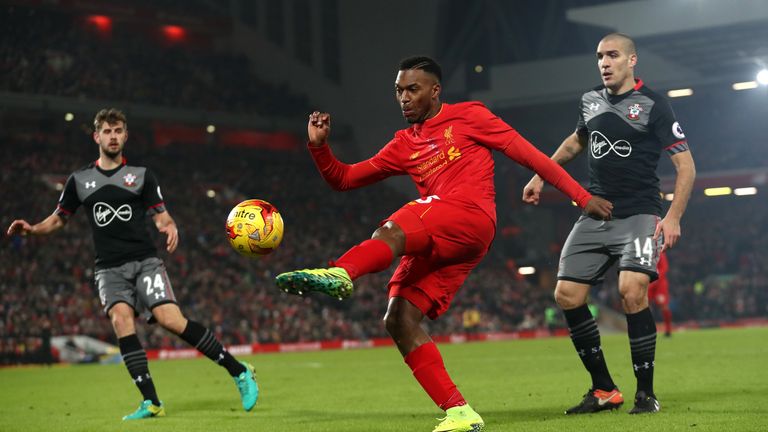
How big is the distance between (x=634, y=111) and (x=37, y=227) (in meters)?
5.19

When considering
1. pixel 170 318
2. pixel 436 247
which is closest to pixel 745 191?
pixel 170 318

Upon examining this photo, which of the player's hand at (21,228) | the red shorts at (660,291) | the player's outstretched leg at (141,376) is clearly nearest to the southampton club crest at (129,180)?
the player's hand at (21,228)

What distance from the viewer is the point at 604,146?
7.03 m

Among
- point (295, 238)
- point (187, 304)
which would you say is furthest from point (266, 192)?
point (187, 304)

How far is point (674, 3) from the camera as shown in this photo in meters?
34.5

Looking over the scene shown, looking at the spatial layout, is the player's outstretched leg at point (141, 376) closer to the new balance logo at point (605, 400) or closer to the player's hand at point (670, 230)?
the new balance logo at point (605, 400)

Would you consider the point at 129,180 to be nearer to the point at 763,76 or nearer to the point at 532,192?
the point at 532,192

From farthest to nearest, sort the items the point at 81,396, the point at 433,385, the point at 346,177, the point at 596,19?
the point at 596,19
the point at 81,396
the point at 346,177
the point at 433,385

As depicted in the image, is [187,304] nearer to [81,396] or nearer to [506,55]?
[81,396]

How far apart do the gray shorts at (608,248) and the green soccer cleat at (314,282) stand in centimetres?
A: 260

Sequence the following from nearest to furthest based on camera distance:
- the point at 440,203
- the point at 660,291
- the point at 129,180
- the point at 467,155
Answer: the point at 440,203, the point at 467,155, the point at 129,180, the point at 660,291

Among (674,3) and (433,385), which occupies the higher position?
(674,3)

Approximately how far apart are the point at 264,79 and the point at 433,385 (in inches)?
1585

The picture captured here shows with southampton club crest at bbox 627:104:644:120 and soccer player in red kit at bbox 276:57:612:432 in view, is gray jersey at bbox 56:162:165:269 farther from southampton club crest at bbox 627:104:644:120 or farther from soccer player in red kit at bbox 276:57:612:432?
southampton club crest at bbox 627:104:644:120
